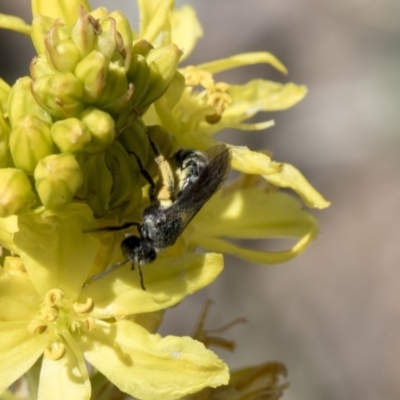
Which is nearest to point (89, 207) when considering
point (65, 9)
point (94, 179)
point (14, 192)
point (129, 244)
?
point (94, 179)

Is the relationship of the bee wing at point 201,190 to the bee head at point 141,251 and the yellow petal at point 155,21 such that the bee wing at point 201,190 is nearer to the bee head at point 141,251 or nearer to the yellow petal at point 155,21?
the bee head at point 141,251

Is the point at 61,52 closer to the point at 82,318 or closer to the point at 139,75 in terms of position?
the point at 139,75

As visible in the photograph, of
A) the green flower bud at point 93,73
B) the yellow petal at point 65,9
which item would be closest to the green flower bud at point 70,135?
the green flower bud at point 93,73

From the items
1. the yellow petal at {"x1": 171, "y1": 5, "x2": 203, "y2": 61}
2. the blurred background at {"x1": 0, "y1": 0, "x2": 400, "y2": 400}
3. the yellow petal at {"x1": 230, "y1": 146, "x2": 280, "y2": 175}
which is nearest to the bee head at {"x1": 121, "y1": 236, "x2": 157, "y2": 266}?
the yellow petal at {"x1": 230, "y1": 146, "x2": 280, "y2": 175}

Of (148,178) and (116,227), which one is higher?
(148,178)

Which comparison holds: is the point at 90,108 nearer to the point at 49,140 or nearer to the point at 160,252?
the point at 49,140

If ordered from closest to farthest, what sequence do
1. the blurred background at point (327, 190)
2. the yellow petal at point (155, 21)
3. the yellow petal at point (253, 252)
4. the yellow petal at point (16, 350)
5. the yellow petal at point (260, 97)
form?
1. the yellow petal at point (16, 350)
2. the yellow petal at point (155, 21)
3. the yellow petal at point (253, 252)
4. the yellow petal at point (260, 97)
5. the blurred background at point (327, 190)
